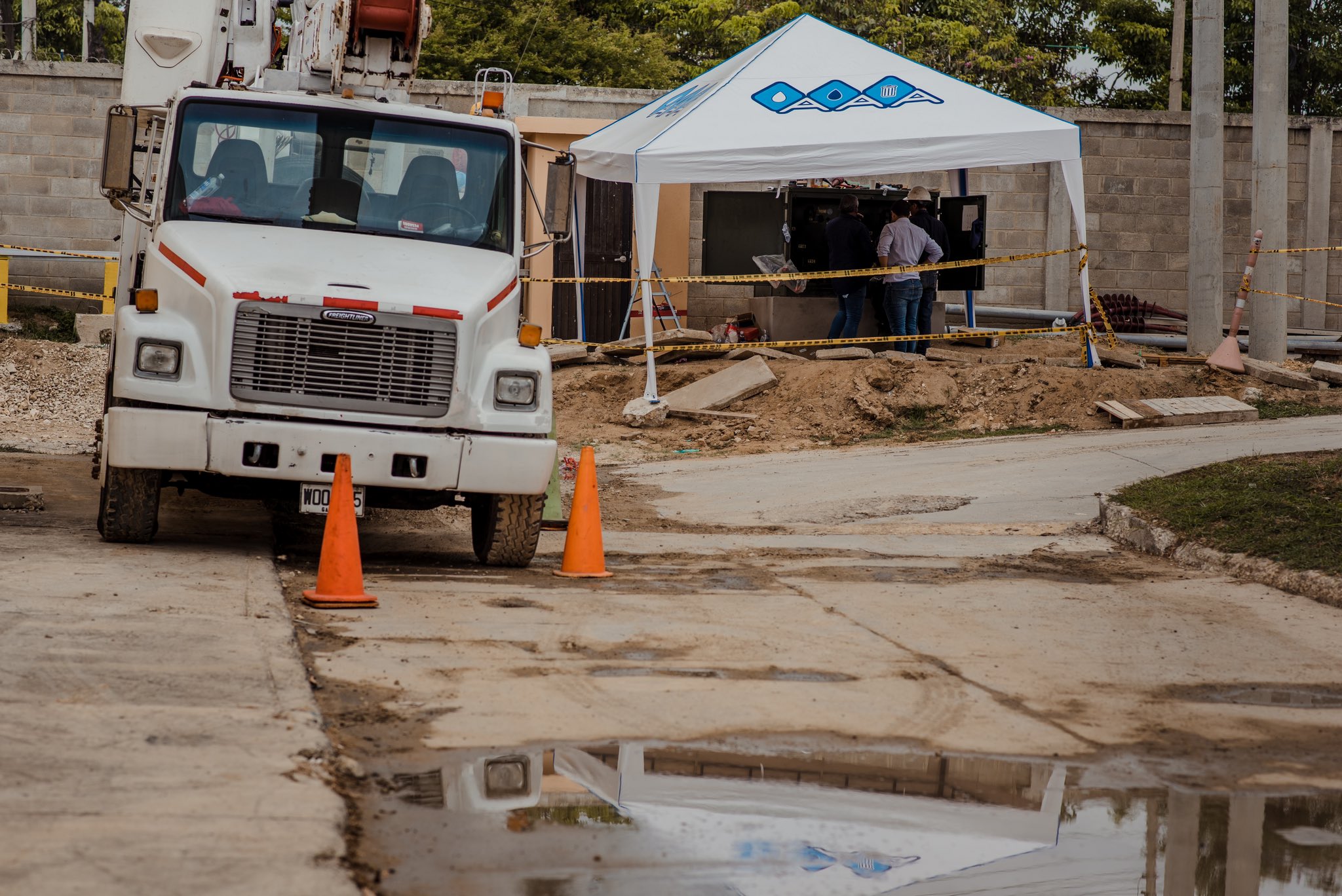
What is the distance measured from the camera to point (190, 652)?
544 centimetres

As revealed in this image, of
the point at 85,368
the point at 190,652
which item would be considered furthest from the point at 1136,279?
the point at 190,652

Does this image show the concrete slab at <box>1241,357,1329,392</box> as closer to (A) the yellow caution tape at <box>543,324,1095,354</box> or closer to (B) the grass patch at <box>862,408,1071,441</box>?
(A) the yellow caution tape at <box>543,324,1095,354</box>

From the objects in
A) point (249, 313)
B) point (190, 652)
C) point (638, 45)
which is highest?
point (638, 45)

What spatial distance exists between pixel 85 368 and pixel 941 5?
25.7 meters

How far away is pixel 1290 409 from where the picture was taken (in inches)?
600

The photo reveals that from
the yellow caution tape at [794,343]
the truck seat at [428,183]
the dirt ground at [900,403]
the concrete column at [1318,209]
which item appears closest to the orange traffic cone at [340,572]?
the truck seat at [428,183]

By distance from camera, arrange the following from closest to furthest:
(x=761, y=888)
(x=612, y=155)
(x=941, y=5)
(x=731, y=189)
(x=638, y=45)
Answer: (x=761, y=888) → (x=612, y=155) → (x=731, y=189) → (x=638, y=45) → (x=941, y=5)

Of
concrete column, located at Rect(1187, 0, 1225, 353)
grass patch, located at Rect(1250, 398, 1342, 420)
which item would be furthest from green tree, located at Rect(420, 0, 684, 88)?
grass patch, located at Rect(1250, 398, 1342, 420)

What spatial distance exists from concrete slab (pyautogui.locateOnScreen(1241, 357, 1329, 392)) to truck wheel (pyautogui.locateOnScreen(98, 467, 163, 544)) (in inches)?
496

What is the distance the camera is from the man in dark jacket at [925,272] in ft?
60.8

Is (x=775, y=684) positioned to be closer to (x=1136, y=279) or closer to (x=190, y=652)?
(x=190, y=652)

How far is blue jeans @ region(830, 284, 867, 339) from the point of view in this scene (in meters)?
18.0

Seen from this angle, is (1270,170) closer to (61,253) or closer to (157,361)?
(157,361)

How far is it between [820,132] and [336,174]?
8.76 meters
